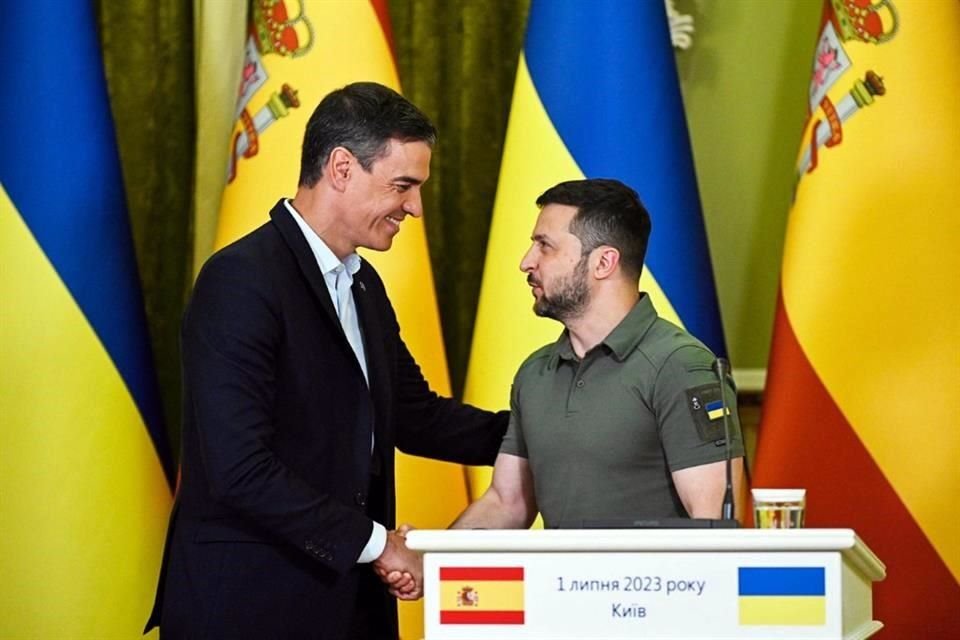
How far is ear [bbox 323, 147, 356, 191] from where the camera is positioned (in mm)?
2605

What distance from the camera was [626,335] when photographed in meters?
2.54

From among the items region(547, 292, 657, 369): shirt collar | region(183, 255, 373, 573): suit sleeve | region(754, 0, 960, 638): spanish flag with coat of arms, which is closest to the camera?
region(183, 255, 373, 573): suit sleeve

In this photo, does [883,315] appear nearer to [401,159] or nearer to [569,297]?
[569,297]

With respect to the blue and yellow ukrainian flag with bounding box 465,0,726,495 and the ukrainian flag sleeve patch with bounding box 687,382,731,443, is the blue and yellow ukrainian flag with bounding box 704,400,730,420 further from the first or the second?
the blue and yellow ukrainian flag with bounding box 465,0,726,495

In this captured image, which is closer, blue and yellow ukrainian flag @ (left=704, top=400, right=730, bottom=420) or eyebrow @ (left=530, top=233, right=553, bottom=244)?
blue and yellow ukrainian flag @ (left=704, top=400, right=730, bottom=420)

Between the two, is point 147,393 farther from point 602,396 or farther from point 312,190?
point 602,396

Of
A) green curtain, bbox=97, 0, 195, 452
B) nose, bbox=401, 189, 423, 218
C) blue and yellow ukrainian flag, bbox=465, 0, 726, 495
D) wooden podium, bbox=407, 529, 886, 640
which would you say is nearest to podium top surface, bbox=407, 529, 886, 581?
wooden podium, bbox=407, 529, 886, 640

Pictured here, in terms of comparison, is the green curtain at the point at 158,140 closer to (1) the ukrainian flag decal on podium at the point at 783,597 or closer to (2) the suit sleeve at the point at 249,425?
(2) the suit sleeve at the point at 249,425

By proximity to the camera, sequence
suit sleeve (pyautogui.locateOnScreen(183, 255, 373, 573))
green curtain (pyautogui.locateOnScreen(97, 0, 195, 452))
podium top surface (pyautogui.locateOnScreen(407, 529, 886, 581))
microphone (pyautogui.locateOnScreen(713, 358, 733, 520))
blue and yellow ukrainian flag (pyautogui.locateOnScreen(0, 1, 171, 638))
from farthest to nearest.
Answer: green curtain (pyautogui.locateOnScreen(97, 0, 195, 452)) < blue and yellow ukrainian flag (pyautogui.locateOnScreen(0, 1, 171, 638)) < suit sleeve (pyautogui.locateOnScreen(183, 255, 373, 573)) < microphone (pyautogui.locateOnScreen(713, 358, 733, 520)) < podium top surface (pyautogui.locateOnScreen(407, 529, 886, 581))

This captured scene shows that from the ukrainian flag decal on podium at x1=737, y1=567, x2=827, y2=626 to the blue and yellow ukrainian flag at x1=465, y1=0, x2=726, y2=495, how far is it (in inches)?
64.5

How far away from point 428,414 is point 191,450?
2.04 ft

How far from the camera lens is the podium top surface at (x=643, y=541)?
1676mm

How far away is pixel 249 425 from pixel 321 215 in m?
0.46

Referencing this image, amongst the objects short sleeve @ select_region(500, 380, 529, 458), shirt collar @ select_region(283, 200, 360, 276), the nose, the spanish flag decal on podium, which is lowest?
the spanish flag decal on podium
